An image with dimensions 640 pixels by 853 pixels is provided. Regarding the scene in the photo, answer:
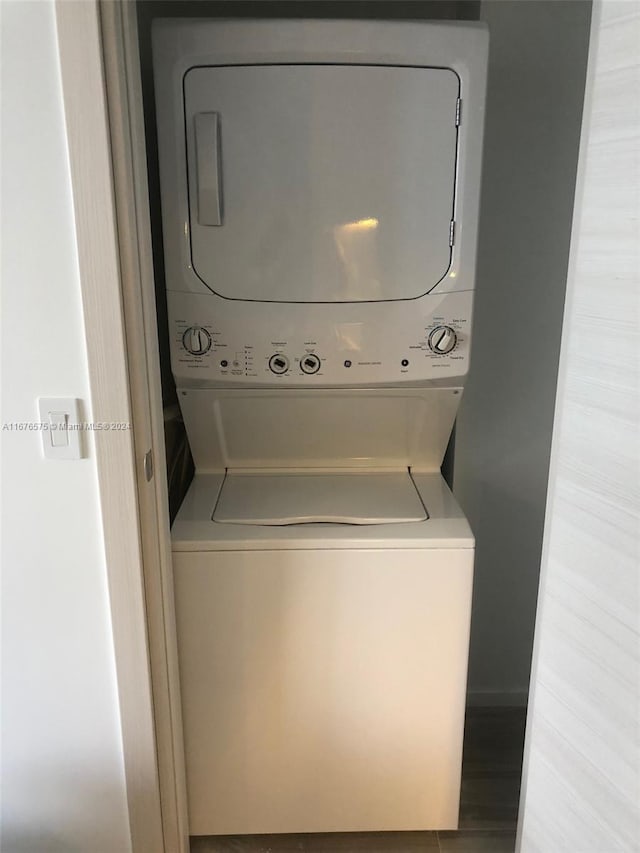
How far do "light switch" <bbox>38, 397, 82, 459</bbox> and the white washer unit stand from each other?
32cm

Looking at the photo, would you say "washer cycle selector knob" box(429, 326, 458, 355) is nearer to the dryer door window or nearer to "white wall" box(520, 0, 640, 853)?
the dryer door window

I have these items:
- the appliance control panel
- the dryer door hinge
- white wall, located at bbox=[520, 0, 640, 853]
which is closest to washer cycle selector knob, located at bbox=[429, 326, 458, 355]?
the appliance control panel

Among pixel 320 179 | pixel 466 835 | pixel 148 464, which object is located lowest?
pixel 466 835

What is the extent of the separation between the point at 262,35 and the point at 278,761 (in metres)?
1.44

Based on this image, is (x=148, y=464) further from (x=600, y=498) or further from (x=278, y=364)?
(x=600, y=498)

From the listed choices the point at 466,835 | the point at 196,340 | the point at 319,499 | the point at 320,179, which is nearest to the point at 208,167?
the point at 320,179

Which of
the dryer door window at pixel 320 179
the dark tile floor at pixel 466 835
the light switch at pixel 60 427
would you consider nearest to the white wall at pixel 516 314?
the dark tile floor at pixel 466 835

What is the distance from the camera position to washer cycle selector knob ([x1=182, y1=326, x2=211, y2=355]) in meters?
1.42

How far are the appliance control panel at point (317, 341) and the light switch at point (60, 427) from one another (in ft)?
1.25

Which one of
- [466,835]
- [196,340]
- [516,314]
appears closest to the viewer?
[196,340]

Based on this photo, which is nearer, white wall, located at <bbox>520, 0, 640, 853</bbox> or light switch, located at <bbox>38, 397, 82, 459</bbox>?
white wall, located at <bbox>520, 0, 640, 853</bbox>

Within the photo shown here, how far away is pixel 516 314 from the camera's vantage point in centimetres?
172

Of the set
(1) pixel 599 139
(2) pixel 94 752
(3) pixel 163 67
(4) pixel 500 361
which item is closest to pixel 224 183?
(3) pixel 163 67

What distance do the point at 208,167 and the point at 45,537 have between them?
740 millimetres
